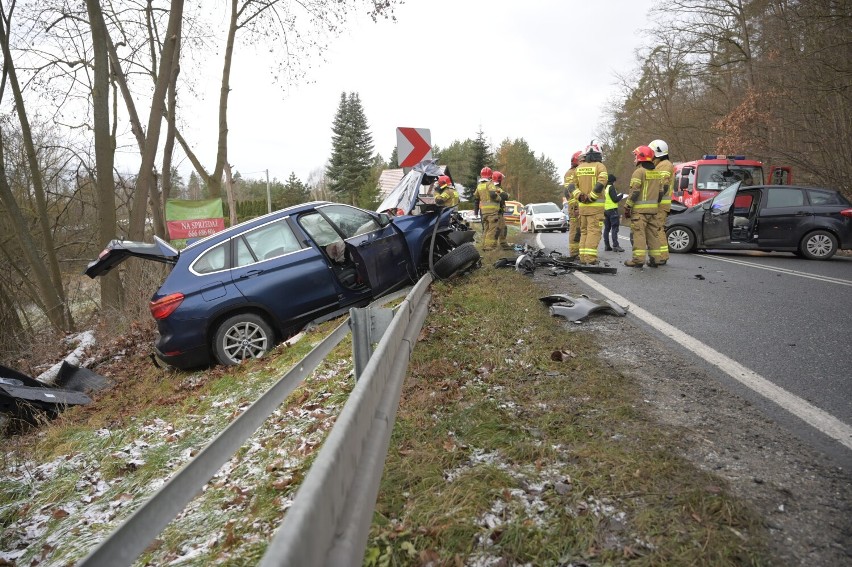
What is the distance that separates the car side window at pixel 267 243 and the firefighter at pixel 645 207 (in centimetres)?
581

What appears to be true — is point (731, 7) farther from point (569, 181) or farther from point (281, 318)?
point (281, 318)

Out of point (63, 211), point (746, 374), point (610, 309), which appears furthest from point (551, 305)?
point (63, 211)

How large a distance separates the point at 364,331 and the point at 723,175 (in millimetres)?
14743

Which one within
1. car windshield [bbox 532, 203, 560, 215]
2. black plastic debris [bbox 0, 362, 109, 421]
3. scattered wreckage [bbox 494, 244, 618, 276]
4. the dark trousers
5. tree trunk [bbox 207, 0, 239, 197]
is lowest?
black plastic debris [bbox 0, 362, 109, 421]

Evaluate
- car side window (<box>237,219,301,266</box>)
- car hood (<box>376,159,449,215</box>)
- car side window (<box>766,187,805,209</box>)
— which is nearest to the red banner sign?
car hood (<box>376,159,449,215</box>)

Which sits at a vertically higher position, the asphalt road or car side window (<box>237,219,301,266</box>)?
car side window (<box>237,219,301,266</box>)

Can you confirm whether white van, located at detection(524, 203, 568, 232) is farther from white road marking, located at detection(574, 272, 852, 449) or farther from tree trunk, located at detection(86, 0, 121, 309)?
white road marking, located at detection(574, 272, 852, 449)

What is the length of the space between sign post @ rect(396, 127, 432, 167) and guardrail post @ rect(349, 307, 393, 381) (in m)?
6.86

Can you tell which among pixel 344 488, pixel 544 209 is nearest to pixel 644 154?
pixel 344 488

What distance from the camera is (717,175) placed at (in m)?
15.3

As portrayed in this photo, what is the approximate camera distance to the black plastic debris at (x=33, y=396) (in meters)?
6.11

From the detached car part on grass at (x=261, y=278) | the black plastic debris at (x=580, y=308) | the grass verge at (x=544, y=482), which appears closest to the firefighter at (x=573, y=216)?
the detached car part on grass at (x=261, y=278)

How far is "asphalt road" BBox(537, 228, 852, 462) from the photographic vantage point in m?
3.28

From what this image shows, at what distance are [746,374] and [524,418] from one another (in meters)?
1.68
